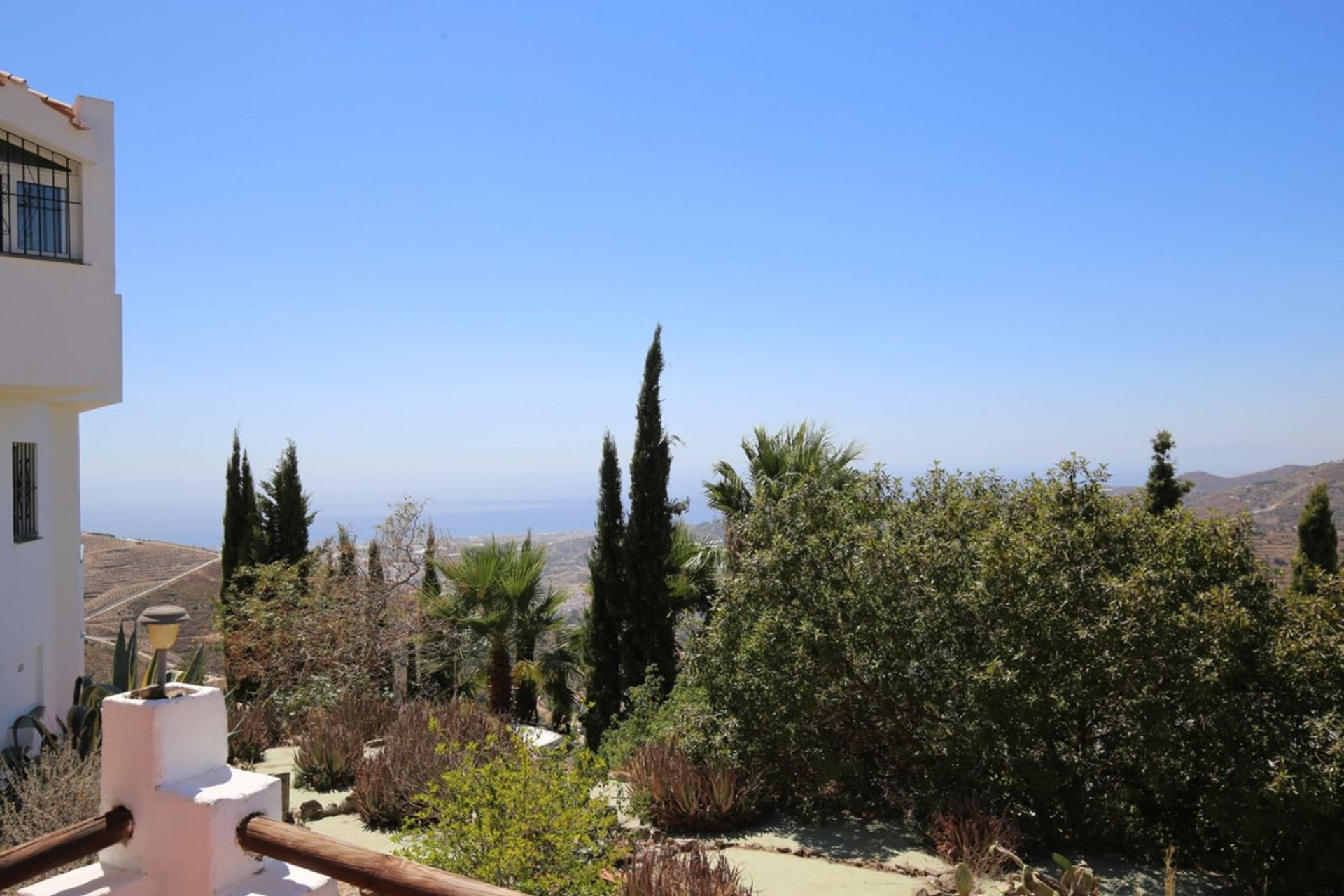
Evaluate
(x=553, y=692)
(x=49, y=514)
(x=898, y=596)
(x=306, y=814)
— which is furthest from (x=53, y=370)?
(x=553, y=692)

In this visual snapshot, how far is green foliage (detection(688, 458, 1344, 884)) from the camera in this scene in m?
6.73

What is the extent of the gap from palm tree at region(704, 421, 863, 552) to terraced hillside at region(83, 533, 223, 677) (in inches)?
380

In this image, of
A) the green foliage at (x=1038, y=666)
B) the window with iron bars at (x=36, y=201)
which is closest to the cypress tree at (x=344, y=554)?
the window with iron bars at (x=36, y=201)

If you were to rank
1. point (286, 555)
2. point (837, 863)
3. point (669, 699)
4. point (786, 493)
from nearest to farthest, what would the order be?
1. point (837, 863)
2. point (786, 493)
3. point (669, 699)
4. point (286, 555)

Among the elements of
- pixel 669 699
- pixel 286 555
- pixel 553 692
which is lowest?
pixel 553 692

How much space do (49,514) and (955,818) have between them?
928 centimetres

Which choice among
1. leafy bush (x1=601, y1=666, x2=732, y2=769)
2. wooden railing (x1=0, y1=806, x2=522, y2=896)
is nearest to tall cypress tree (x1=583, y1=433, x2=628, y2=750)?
leafy bush (x1=601, y1=666, x2=732, y2=769)

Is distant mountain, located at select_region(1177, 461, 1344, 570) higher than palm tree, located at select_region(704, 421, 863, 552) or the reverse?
the reverse

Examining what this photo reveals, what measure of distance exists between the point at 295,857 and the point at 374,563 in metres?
12.8

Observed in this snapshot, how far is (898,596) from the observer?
26.8ft

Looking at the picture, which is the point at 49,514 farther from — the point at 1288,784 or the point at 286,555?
the point at 1288,784

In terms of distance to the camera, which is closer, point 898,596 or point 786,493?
point 898,596

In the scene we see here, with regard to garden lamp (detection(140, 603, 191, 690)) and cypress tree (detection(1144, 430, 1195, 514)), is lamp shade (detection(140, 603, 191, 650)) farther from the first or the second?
cypress tree (detection(1144, 430, 1195, 514))

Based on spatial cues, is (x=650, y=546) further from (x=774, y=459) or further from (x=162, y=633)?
(x=162, y=633)
